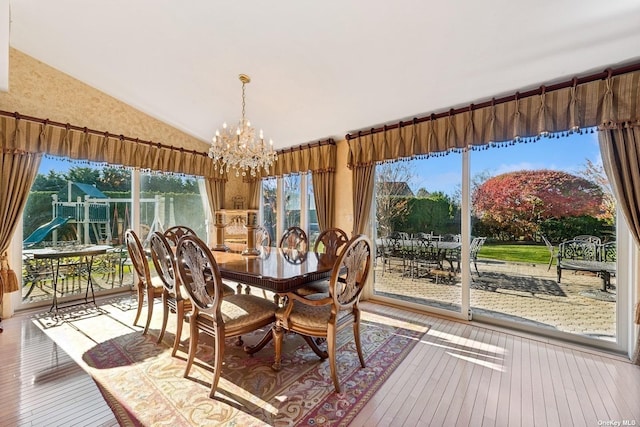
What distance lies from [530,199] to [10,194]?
5849 mm

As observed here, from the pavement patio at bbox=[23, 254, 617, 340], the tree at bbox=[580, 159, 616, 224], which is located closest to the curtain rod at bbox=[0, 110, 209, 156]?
the pavement patio at bbox=[23, 254, 617, 340]

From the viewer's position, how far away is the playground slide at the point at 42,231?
11.3 feet

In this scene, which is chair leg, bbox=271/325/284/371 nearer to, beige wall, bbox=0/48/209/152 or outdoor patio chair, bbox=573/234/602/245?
outdoor patio chair, bbox=573/234/602/245

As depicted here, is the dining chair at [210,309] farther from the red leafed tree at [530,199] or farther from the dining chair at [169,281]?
the red leafed tree at [530,199]

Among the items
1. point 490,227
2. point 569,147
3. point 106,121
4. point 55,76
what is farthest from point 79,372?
point 569,147

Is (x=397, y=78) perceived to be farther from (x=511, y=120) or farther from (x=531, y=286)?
(x=531, y=286)

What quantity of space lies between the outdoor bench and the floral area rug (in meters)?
1.62

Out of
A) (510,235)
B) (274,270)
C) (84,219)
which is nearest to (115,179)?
(84,219)

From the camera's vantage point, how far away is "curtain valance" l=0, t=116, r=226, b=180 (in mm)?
3082

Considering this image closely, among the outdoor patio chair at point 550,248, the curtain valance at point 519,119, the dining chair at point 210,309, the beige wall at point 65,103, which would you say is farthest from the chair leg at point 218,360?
the beige wall at point 65,103

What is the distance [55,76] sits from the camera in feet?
11.3

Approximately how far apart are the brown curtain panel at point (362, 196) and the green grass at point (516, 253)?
4.90ft

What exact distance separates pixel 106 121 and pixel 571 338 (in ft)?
20.6

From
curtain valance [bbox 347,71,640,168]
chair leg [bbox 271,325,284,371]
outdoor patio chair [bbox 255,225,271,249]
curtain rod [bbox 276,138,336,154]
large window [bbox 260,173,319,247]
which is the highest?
curtain rod [bbox 276,138,336,154]
